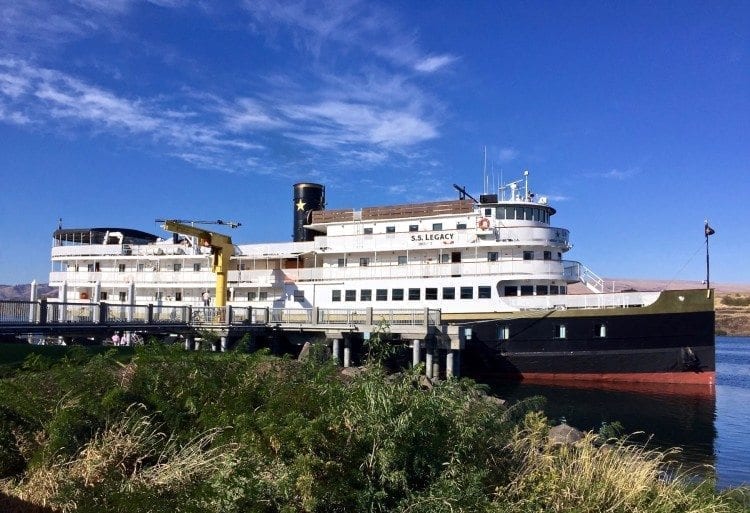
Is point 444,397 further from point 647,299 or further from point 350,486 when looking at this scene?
point 647,299

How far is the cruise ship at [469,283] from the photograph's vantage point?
29.6 meters

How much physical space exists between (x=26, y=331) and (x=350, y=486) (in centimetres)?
A: 1860

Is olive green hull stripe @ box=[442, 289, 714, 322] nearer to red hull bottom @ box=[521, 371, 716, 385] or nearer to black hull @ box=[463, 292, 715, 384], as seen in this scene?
black hull @ box=[463, 292, 715, 384]

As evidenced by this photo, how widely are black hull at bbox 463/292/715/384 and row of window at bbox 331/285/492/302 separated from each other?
209 centimetres

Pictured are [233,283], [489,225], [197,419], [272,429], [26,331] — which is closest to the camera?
[272,429]

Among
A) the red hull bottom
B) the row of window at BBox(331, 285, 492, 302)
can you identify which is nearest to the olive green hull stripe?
the red hull bottom

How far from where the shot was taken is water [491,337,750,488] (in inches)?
683

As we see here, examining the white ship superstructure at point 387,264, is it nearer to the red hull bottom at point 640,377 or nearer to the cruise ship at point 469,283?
the cruise ship at point 469,283

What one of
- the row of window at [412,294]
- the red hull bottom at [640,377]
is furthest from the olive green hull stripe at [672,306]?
the row of window at [412,294]

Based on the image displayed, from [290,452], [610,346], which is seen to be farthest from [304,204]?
[290,452]

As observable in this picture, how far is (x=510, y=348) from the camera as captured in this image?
30828 mm

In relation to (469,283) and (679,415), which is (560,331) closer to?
(469,283)

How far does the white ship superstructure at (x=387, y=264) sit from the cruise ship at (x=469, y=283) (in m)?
0.07

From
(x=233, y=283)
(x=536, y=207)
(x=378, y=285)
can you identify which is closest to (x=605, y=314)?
(x=536, y=207)
